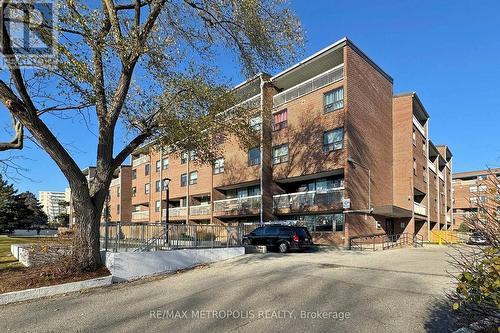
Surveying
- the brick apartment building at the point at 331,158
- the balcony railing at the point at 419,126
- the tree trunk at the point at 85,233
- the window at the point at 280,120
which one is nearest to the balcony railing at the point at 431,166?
the brick apartment building at the point at 331,158

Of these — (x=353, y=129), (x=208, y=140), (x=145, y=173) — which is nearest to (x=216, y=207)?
(x=353, y=129)

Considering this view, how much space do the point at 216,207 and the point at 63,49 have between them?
29.2 metres

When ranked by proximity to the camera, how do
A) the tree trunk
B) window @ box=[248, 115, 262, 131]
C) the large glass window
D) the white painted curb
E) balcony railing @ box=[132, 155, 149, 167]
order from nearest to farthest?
the white painted curb < the tree trunk < window @ box=[248, 115, 262, 131] < the large glass window < balcony railing @ box=[132, 155, 149, 167]

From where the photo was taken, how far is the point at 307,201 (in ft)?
96.9

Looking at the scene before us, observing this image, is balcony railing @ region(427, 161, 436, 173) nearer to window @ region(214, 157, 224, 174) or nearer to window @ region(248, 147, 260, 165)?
window @ region(248, 147, 260, 165)

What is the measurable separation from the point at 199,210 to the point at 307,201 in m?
14.7

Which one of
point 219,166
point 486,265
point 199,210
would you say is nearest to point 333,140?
point 219,166

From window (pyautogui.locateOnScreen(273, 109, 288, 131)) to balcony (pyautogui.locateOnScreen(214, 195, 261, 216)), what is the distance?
19.8ft

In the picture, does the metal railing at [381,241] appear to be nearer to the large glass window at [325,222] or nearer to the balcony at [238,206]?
the large glass window at [325,222]

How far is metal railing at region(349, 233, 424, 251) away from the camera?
25673mm

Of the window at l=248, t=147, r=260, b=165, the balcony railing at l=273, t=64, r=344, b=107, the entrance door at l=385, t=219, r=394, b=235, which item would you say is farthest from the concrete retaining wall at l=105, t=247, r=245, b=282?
the entrance door at l=385, t=219, r=394, b=235

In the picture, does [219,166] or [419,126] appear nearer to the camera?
[219,166]

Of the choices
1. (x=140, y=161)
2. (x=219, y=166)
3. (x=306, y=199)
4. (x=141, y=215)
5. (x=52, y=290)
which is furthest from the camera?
(x=140, y=161)

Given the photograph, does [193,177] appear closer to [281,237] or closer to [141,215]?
[141,215]
